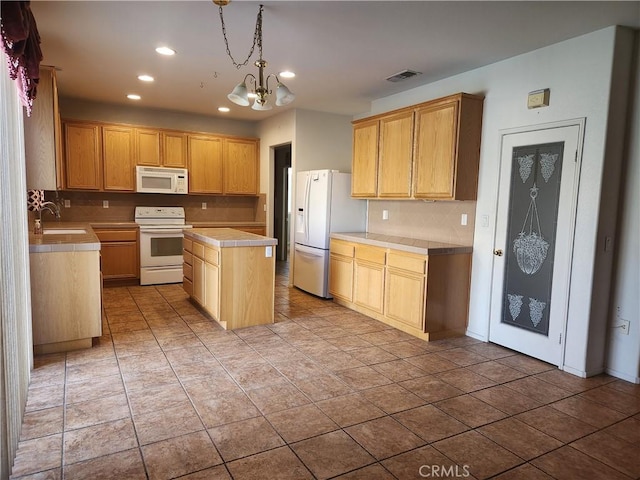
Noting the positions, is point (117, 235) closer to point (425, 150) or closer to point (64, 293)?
point (64, 293)

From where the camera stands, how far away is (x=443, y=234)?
4352 millimetres

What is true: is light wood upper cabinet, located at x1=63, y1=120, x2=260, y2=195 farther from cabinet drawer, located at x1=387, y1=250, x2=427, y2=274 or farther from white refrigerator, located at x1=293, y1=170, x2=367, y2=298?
cabinet drawer, located at x1=387, y1=250, x2=427, y2=274

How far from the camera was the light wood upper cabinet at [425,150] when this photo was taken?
3855 millimetres

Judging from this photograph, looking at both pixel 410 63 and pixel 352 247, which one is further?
pixel 352 247

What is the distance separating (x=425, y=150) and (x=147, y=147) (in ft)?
13.7

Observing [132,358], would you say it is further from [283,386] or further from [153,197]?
[153,197]

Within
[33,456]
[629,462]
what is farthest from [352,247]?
[33,456]

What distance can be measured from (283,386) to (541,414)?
5.45 ft

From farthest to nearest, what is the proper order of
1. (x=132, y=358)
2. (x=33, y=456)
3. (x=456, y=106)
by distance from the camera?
1. (x=456, y=106)
2. (x=132, y=358)
3. (x=33, y=456)

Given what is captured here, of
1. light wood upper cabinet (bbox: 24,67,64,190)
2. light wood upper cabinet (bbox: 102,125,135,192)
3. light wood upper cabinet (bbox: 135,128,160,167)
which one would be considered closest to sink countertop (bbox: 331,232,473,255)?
light wood upper cabinet (bbox: 24,67,64,190)

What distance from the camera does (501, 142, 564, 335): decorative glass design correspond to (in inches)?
132

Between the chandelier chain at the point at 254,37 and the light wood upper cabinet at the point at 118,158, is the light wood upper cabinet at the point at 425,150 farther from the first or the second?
the light wood upper cabinet at the point at 118,158

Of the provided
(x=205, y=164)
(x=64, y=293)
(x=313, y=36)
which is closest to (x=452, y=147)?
(x=313, y=36)

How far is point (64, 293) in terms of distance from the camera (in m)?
3.41
